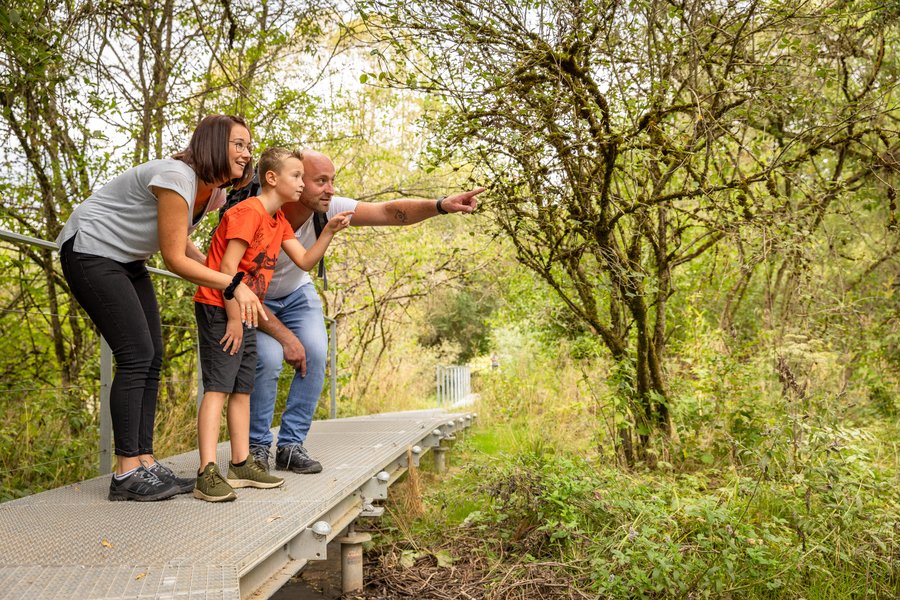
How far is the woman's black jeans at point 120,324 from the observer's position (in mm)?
2791

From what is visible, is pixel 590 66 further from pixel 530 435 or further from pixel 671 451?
pixel 530 435

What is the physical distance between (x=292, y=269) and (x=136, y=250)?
876 mm

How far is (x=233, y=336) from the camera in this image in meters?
2.92

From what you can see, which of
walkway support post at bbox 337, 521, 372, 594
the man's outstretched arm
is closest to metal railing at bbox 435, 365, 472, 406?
the man's outstretched arm

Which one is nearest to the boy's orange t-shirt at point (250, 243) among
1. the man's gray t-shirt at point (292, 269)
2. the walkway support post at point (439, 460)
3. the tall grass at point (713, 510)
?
the man's gray t-shirt at point (292, 269)

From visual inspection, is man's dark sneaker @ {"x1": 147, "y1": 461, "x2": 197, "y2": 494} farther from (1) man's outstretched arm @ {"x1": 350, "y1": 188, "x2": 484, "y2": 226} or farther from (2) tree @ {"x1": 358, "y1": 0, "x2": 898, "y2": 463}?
(2) tree @ {"x1": 358, "y1": 0, "x2": 898, "y2": 463}

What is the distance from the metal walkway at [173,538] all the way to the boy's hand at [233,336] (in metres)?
0.62

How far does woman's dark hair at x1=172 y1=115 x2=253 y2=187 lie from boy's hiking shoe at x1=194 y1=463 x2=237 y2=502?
3.89 feet

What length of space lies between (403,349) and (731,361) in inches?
365

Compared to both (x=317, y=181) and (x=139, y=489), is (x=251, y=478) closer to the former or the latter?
(x=139, y=489)

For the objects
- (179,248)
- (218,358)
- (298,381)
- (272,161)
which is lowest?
(298,381)

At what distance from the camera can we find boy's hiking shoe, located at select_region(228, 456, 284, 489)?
3126 millimetres

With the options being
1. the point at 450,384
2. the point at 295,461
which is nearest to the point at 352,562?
the point at 295,461

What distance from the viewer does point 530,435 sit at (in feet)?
20.4
